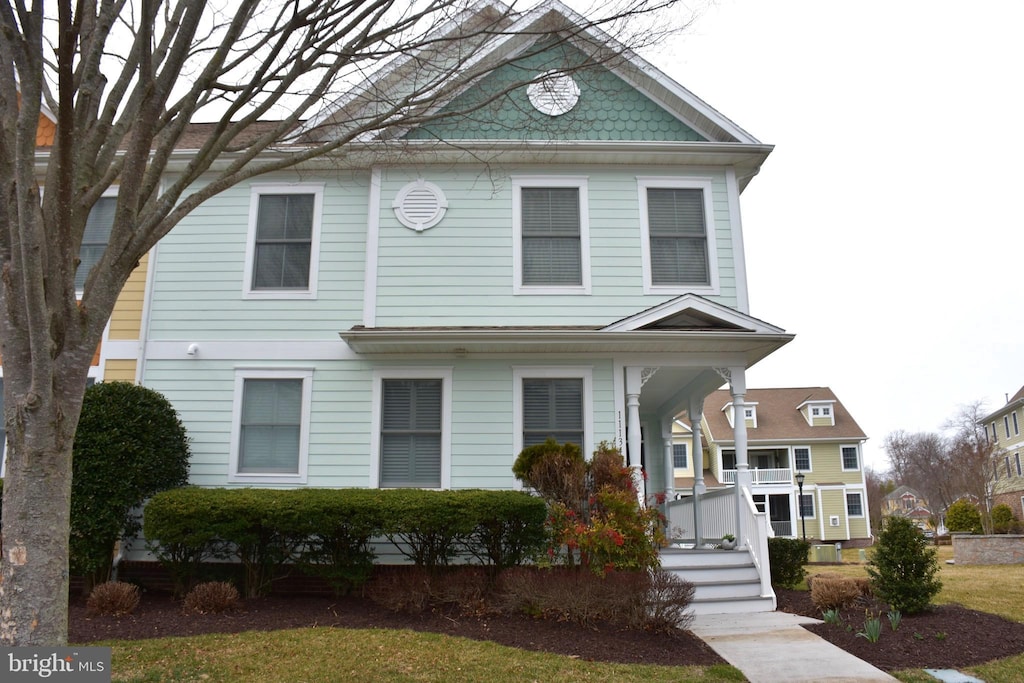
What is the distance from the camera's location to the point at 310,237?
1130 cm

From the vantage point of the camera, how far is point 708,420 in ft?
127

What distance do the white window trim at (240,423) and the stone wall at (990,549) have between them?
611 inches

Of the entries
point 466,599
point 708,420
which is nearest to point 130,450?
point 466,599

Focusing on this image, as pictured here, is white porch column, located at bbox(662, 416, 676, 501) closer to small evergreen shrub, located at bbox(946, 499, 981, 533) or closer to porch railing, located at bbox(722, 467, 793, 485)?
small evergreen shrub, located at bbox(946, 499, 981, 533)

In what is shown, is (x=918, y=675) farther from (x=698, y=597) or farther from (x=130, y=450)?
(x=130, y=450)

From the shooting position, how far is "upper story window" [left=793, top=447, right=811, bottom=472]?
124ft

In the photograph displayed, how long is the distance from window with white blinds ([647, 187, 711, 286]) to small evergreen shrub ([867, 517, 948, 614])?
13.9 ft

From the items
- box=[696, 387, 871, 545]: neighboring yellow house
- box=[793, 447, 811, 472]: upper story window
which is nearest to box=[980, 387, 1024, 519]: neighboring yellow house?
box=[696, 387, 871, 545]: neighboring yellow house

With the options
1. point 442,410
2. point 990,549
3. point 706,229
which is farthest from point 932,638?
point 990,549

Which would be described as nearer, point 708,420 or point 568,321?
point 568,321

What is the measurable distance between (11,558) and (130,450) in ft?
14.6

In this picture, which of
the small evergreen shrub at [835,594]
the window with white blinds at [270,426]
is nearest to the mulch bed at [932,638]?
the small evergreen shrub at [835,594]

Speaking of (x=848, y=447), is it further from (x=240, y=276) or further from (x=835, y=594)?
(x=240, y=276)

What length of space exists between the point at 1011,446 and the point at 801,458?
14280 mm
